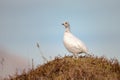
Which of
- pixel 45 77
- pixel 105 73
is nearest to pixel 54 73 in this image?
pixel 45 77

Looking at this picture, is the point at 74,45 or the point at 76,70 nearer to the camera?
the point at 76,70

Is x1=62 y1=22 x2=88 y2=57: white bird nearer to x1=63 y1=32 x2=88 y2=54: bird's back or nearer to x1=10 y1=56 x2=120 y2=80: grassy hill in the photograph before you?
x1=63 y1=32 x2=88 y2=54: bird's back

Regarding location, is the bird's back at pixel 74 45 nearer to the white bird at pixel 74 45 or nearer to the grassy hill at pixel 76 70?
the white bird at pixel 74 45

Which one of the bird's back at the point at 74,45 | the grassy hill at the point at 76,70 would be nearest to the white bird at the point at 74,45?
the bird's back at the point at 74,45

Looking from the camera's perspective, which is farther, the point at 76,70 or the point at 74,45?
the point at 74,45

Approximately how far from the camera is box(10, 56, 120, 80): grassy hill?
19.3m

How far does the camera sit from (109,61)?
68.6ft

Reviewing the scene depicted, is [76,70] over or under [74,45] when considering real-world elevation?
under

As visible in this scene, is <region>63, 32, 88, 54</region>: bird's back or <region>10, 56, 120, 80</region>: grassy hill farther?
<region>63, 32, 88, 54</region>: bird's back

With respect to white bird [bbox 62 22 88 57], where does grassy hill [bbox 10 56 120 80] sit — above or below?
below

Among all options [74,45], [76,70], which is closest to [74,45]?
[74,45]

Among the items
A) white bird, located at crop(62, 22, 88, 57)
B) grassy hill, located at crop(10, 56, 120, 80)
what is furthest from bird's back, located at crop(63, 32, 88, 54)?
grassy hill, located at crop(10, 56, 120, 80)

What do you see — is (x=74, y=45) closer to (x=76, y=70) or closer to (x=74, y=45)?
(x=74, y=45)

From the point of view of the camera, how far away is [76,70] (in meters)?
19.6
